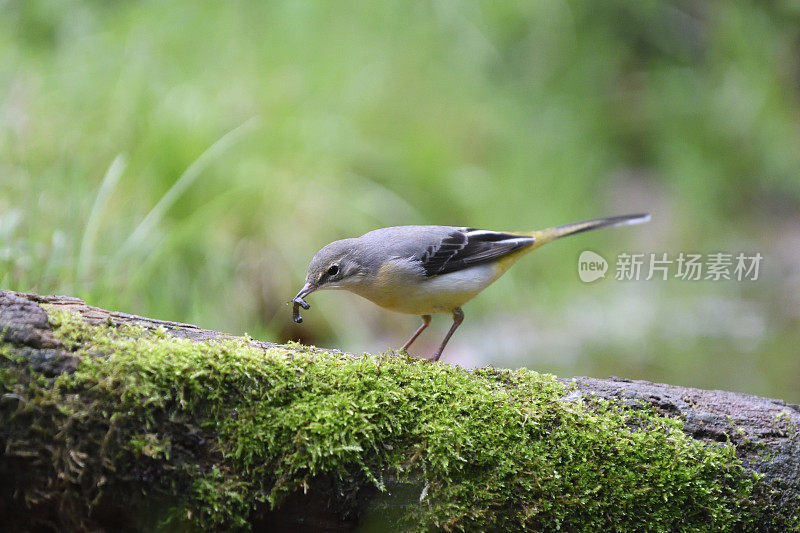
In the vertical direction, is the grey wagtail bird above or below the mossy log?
above

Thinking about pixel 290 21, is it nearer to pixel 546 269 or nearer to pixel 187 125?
pixel 187 125

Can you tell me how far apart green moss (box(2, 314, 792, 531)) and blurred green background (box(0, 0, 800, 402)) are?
1.98 m

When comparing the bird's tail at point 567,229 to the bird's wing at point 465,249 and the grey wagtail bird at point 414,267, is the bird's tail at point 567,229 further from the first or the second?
the grey wagtail bird at point 414,267

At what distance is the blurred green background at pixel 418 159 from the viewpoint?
6.00 m

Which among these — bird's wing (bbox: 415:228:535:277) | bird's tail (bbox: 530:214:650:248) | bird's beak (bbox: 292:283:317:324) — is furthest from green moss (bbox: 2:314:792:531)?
bird's tail (bbox: 530:214:650:248)

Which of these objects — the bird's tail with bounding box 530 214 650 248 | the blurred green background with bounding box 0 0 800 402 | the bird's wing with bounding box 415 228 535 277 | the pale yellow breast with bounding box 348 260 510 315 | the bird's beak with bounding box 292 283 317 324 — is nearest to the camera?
the bird's beak with bounding box 292 283 317 324

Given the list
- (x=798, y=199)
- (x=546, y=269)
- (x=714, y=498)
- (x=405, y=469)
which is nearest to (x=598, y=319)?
(x=546, y=269)

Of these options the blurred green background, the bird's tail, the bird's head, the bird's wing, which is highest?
the blurred green background

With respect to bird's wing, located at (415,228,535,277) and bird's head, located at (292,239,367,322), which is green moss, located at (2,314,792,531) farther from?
bird's wing, located at (415,228,535,277)

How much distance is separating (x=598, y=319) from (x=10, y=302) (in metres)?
7.49

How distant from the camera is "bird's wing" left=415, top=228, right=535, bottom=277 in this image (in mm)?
4453

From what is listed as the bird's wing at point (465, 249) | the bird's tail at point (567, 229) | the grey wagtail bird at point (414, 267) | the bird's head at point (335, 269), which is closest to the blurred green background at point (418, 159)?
the bird's head at point (335, 269)

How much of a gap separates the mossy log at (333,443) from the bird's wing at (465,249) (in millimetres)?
1191

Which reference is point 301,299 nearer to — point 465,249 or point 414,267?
point 414,267
